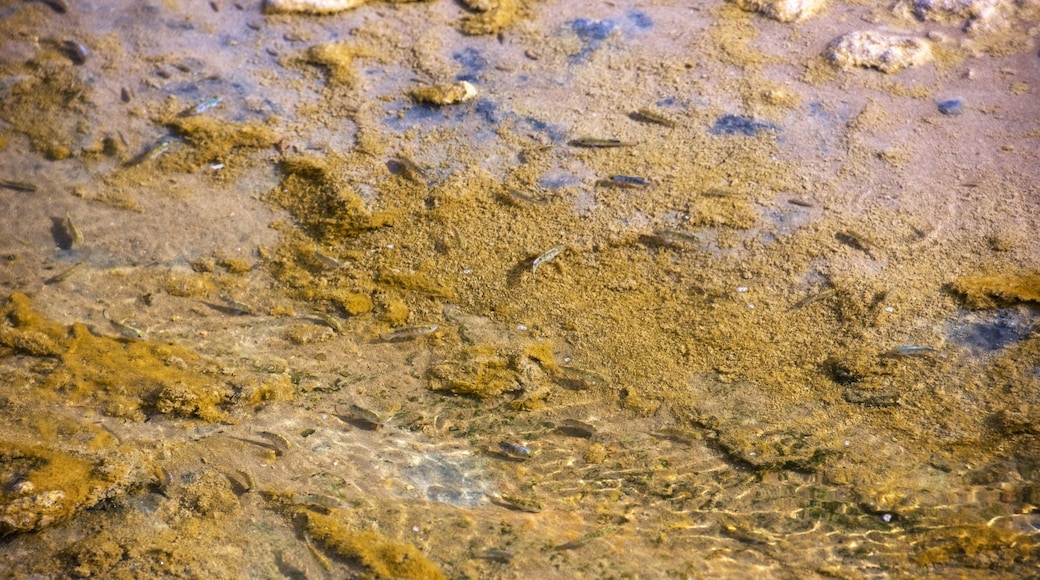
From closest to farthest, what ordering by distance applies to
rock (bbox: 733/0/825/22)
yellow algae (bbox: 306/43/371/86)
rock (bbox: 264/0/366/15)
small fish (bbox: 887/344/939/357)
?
small fish (bbox: 887/344/939/357)
yellow algae (bbox: 306/43/371/86)
rock (bbox: 733/0/825/22)
rock (bbox: 264/0/366/15)

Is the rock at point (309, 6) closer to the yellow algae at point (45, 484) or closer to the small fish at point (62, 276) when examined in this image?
the small fish at point (62, 276)

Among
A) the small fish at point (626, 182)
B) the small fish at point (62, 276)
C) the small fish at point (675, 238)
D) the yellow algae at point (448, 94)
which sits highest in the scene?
the yellow algae at point (448, 94)

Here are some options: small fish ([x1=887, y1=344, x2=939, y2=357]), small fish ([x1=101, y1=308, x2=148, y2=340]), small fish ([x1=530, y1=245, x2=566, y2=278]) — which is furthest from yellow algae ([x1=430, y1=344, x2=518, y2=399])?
A: small fish ([x1=887, y1=344, x2=939, y2=357])

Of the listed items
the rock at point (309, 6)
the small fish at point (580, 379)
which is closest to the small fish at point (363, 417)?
the small fish at point (580, 379)

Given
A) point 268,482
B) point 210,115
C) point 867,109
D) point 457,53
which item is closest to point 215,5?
point 210,115

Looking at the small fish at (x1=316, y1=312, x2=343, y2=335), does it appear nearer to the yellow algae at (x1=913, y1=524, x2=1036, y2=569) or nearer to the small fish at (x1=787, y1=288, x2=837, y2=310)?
the small fish at (x1=787, y1=288, x2=837, y2=310)

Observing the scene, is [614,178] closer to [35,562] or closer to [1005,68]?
[1005,68]
